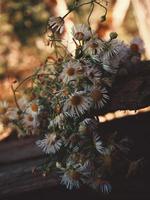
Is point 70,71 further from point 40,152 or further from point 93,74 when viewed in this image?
point 40,152

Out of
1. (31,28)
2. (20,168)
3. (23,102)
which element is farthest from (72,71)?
(31,28)

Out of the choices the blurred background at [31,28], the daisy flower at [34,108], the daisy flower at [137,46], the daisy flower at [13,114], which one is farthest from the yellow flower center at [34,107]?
the blurred background at [31,28]

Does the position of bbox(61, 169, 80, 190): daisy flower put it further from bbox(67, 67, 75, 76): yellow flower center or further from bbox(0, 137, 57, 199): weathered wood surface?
bbox(67, 67, 75, 76): yellow flower center

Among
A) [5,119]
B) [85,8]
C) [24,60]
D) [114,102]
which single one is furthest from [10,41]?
[114,102]

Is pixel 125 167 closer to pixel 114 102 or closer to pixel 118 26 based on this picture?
Answer: pixel 114 102

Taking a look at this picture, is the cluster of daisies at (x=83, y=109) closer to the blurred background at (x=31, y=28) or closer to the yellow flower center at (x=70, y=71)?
the yellow flower center at (x=70, y=71)

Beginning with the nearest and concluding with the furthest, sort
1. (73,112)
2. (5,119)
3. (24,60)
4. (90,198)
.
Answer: (73,112) → (90,198) → (5,119) → (24,60)

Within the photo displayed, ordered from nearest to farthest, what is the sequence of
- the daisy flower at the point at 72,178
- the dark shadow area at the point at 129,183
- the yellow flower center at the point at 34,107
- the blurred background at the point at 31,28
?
the daisy flower at the point at 72,178
the dark shadow area at the point at 129,183
the yellow flower center at the point at 34,107
the blurred background at the point at 31,28
